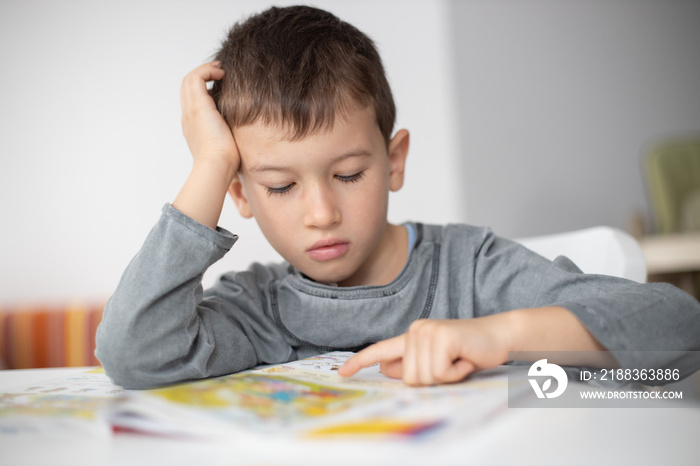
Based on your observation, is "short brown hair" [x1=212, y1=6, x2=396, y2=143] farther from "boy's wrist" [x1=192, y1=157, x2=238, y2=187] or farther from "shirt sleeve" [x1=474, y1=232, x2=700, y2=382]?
"shirt sleeve" [x1=474, y1=232, x2=700, y2=382]

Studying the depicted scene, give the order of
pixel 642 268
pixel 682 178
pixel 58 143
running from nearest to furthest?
pixel 642 268 → pixel 58 143 → pixel 682 178

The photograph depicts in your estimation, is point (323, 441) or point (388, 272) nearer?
point (323, 441)

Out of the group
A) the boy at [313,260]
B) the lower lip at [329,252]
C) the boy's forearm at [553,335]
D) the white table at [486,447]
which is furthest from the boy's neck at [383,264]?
the white table at [486,447]

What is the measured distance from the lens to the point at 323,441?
34cm

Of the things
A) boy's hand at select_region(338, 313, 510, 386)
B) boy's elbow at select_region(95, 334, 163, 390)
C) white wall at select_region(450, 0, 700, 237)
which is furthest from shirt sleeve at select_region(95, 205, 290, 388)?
white wall at select_region(450, 0, 700, 237)

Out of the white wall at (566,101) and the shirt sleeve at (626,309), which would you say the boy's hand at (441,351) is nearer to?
the shirt sleeve at (626,309)

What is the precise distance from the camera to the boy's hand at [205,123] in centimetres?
77

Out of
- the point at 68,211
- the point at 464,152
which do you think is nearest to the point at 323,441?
the point at 68,211

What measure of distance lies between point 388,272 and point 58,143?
1386mm

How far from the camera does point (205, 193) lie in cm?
71

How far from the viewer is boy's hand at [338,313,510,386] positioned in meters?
0.49

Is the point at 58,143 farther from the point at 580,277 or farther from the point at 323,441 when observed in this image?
the point at 323,441

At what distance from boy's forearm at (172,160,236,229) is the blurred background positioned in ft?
3.33

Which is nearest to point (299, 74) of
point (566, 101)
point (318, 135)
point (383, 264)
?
point (318, 135)
